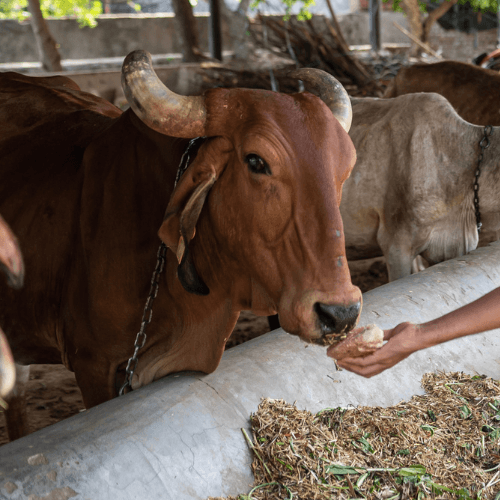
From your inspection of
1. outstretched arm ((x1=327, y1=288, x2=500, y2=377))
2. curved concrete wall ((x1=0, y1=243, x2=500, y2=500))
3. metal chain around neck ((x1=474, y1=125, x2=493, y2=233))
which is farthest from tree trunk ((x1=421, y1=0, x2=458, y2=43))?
outstretched arm ((x1=327, y1=288, x2=500, y2=377))

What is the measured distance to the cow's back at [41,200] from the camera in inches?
102

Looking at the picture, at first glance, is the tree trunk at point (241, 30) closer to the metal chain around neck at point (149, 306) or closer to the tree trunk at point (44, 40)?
the tree trunk at point (44, 40)

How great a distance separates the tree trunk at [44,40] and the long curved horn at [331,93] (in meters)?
8.54

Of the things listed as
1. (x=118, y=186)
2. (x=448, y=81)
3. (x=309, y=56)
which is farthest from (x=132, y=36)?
(x=118, y=186)

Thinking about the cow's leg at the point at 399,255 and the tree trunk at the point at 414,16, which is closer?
the cow's leg at the point at 399,255

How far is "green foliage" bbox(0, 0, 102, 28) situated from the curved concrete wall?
40.8 ft

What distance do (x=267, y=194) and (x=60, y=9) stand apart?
14.0 metres

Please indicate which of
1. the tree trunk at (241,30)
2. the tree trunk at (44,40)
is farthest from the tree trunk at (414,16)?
the tree trunk at (44,40)

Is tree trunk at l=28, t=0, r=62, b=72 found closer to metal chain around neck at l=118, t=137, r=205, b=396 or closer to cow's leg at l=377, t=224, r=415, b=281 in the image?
cow's leg at l=377, t=224, r=415, b=281

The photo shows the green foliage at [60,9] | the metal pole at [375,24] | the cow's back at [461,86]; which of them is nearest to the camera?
the cow's back at [461,86]

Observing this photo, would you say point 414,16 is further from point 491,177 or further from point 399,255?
point 399,255

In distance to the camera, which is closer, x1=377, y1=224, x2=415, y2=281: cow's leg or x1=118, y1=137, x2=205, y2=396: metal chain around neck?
x1=118, y1=137, x2=205, y2=396: metal chain around neck

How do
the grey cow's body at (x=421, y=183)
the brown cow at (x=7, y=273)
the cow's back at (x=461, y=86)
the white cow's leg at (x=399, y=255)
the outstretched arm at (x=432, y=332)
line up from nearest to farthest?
the brown cow at (x=7, y=273), the outstretched arm at (x=432, y=332), the grey cow's body at (x=421, y=183), the white cow's leg at (x=399, y=255), the cow's back at (x=461, y=86)

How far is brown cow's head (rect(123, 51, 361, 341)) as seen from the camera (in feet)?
6.19
